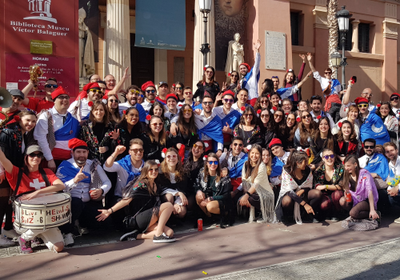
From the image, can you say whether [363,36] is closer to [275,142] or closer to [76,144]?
[275,142]

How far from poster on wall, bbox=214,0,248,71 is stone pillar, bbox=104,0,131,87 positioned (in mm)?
4225

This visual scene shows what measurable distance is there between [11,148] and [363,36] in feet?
61.4

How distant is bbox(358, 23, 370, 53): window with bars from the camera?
19.0m

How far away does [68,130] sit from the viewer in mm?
5270

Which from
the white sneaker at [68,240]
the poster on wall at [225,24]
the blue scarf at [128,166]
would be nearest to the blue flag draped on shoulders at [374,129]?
the blue scarf at [128,166]

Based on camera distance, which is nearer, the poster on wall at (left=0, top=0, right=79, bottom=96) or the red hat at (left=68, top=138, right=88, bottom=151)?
the red hat at (left=68, top=138, right=88, bottom=151)

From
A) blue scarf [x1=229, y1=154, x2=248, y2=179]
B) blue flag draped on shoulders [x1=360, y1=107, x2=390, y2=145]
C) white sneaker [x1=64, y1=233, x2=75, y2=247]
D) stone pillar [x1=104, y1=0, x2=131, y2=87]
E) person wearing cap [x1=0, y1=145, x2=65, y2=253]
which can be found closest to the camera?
person wearing cap [x1=0, y1=145, x2=65, y2=253]

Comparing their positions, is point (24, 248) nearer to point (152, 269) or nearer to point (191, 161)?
point (152, 269)

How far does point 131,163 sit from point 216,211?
55.3 inches

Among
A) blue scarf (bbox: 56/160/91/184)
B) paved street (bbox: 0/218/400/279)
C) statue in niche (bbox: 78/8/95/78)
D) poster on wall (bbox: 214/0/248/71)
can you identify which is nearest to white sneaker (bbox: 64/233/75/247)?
paved street (bbox: 0/218/400/279)

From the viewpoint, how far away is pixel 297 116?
6824 millimetres

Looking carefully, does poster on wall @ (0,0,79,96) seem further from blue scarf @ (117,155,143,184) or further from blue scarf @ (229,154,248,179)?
blue scarf @ (229,154,248,179)

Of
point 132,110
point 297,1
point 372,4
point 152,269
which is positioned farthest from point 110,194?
point 372,4

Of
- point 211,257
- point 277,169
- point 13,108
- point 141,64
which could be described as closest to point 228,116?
point 277,169
